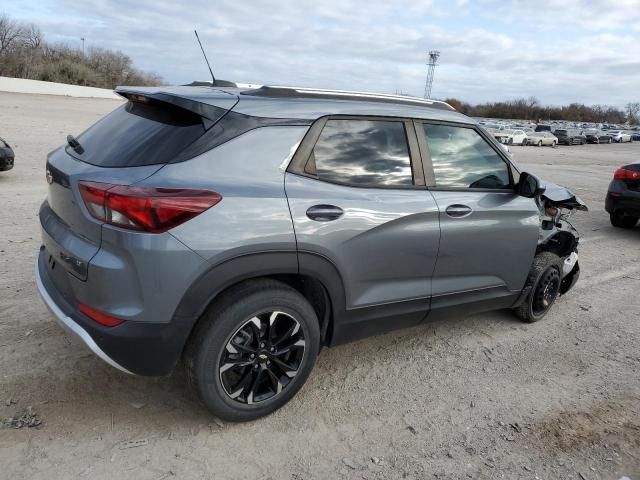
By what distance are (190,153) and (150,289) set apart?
0.68 m

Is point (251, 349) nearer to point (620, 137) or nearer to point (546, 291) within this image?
point (546, 291)

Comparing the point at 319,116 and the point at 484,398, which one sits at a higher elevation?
the point at 319,116

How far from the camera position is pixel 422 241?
10.7 ft

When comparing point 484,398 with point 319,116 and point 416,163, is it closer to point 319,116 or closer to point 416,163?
point 416,163

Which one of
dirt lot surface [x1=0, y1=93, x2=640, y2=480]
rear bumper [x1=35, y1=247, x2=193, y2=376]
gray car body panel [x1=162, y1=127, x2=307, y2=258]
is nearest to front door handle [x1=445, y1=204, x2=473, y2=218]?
dirt lot surface [x1=0, y1=93, x2=640, y2=480]

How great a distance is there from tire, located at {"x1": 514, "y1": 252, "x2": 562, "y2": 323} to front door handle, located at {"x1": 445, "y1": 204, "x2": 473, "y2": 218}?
113 cm

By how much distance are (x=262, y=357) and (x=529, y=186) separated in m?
2.36

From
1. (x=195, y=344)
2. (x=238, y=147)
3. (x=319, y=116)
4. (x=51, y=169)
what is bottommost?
(x=195, y=344)

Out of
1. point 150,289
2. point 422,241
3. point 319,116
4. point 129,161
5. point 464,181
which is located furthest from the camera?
point 464,181

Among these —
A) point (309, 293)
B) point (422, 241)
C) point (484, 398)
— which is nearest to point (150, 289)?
point (309, 293)

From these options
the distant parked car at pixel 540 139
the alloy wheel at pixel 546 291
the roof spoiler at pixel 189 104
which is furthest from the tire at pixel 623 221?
the distant parked car at pixel 540 139

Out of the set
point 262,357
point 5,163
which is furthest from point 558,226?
point 5,163

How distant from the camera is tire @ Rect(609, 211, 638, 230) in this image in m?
8.84

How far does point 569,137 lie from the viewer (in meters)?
51.6
